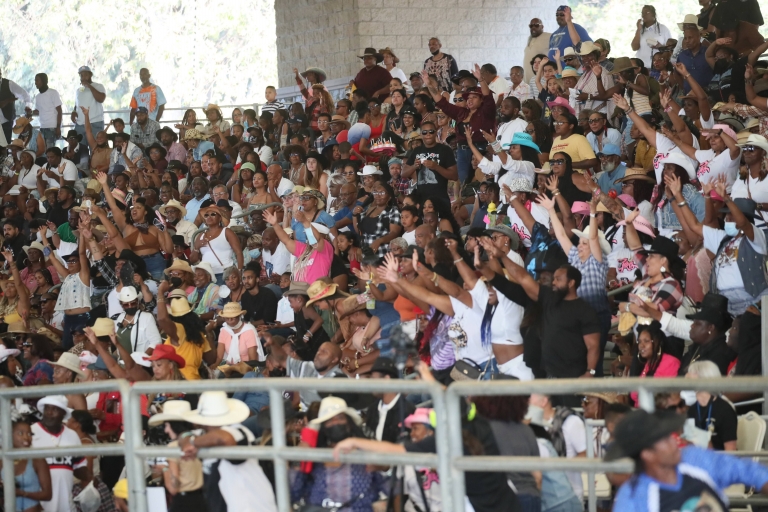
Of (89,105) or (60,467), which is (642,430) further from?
(89,105)

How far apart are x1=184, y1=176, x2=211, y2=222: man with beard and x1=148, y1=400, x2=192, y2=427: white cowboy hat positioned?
9479 mm

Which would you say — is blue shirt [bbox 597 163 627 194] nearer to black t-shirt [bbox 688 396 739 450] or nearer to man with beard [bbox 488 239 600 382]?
man with beard [bbox 488 239 600 382]

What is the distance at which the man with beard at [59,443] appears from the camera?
8.69 meters

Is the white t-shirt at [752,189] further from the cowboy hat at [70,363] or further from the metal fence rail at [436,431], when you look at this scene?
the cowboy hat at [70,363]

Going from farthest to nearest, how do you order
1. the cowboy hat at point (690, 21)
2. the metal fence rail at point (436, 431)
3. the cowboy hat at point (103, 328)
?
1. the cowboy hat at point (690, 21)
2. the cowboy hat at point (103, 328)
3. the metal fence rail at point (436, 431)

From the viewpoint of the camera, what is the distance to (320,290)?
37.9 feet

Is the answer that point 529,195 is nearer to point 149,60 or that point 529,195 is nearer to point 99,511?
point 99,511

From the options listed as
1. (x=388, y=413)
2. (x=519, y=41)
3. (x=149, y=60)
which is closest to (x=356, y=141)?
(x=519, y=41)

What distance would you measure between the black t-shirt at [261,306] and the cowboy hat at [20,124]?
1181 centimetres

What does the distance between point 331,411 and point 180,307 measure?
18.9 feet

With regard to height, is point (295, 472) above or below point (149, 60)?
below

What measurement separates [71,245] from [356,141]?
4.51 meters

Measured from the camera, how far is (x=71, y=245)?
1708cm

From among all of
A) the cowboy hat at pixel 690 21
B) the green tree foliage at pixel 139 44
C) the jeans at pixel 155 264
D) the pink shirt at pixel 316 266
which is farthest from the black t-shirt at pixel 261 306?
the green tree foliage at pixel 139 44
